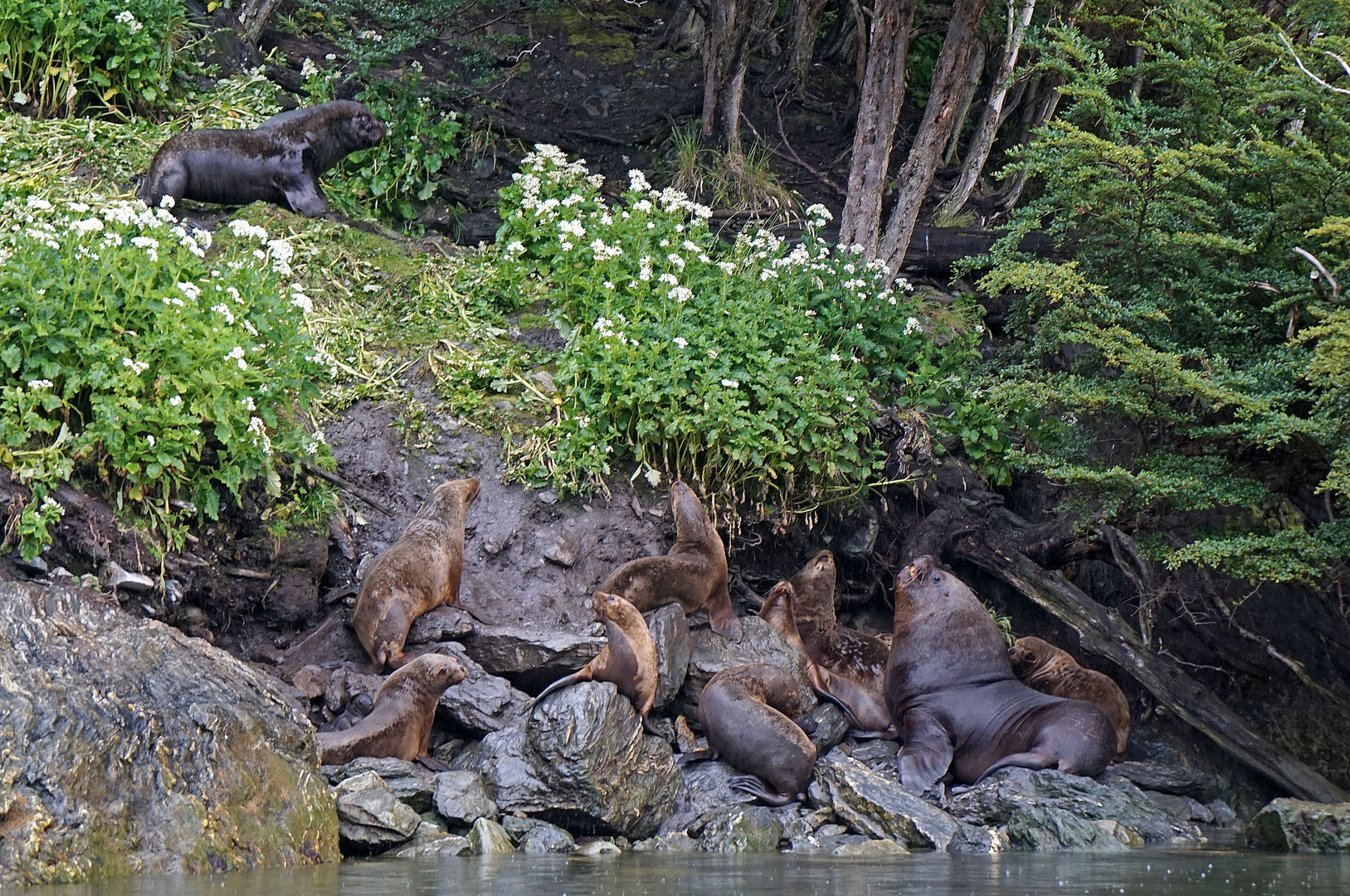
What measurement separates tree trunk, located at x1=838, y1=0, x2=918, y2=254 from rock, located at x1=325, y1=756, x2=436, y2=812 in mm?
6400

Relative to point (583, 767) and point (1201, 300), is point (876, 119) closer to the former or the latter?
point (1201, 300)

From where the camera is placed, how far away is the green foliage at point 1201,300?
26.1ft

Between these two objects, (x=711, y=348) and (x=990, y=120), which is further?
(x=990, y=120)

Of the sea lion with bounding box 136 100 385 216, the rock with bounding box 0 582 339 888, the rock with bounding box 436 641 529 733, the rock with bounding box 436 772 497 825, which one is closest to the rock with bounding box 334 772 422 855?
the rock with bounding box 0 582 339 888

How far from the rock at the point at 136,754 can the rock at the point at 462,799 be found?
2.13 ft

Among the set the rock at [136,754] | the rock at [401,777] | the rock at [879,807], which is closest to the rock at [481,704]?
the rock at [401,777]

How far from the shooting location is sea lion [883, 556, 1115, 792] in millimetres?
7781

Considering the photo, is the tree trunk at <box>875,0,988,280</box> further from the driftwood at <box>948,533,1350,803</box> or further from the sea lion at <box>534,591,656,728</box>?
the sea lion at <box>534,591,656,728</box>

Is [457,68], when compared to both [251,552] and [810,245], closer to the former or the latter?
[810,245]

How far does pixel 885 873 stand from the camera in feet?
17.3

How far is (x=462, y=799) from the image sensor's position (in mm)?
6551

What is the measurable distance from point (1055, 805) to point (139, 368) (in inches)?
215

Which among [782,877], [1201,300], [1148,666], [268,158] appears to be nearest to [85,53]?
[268,158]

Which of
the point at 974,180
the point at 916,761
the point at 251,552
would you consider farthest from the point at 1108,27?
the point at 251,552
